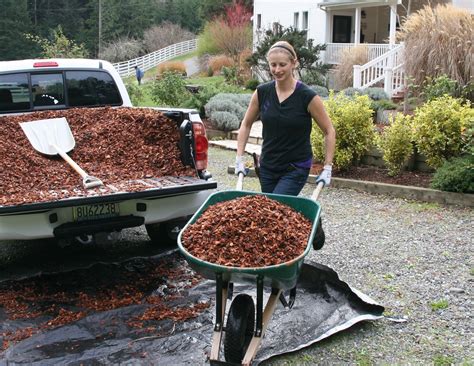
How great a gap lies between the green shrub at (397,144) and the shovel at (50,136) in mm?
4612

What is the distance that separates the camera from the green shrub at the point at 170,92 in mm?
16141

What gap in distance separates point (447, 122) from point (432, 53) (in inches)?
179

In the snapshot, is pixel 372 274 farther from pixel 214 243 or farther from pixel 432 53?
pixel 432 53

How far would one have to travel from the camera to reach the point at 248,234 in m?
3.54

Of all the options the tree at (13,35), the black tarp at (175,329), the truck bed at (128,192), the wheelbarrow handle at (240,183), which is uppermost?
the tree at (13,35)

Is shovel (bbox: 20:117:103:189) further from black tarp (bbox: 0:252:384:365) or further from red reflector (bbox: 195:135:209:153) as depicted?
black tarp (bbox: 0:252:384:365)

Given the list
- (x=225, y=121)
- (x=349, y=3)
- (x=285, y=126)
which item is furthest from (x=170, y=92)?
(x=285, y=126)

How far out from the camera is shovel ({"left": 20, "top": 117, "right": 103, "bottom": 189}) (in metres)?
5.45

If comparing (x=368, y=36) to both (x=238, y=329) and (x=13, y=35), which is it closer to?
(x=238, y=329)

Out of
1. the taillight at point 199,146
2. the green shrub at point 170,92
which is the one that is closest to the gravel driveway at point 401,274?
the taillight at point 199,146

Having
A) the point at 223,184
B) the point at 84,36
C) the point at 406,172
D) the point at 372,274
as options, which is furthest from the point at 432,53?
the point at 84,36

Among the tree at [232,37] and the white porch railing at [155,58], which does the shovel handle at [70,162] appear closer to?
the tree at [232,37]

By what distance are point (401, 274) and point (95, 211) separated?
264 cm

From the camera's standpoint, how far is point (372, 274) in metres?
5.32
